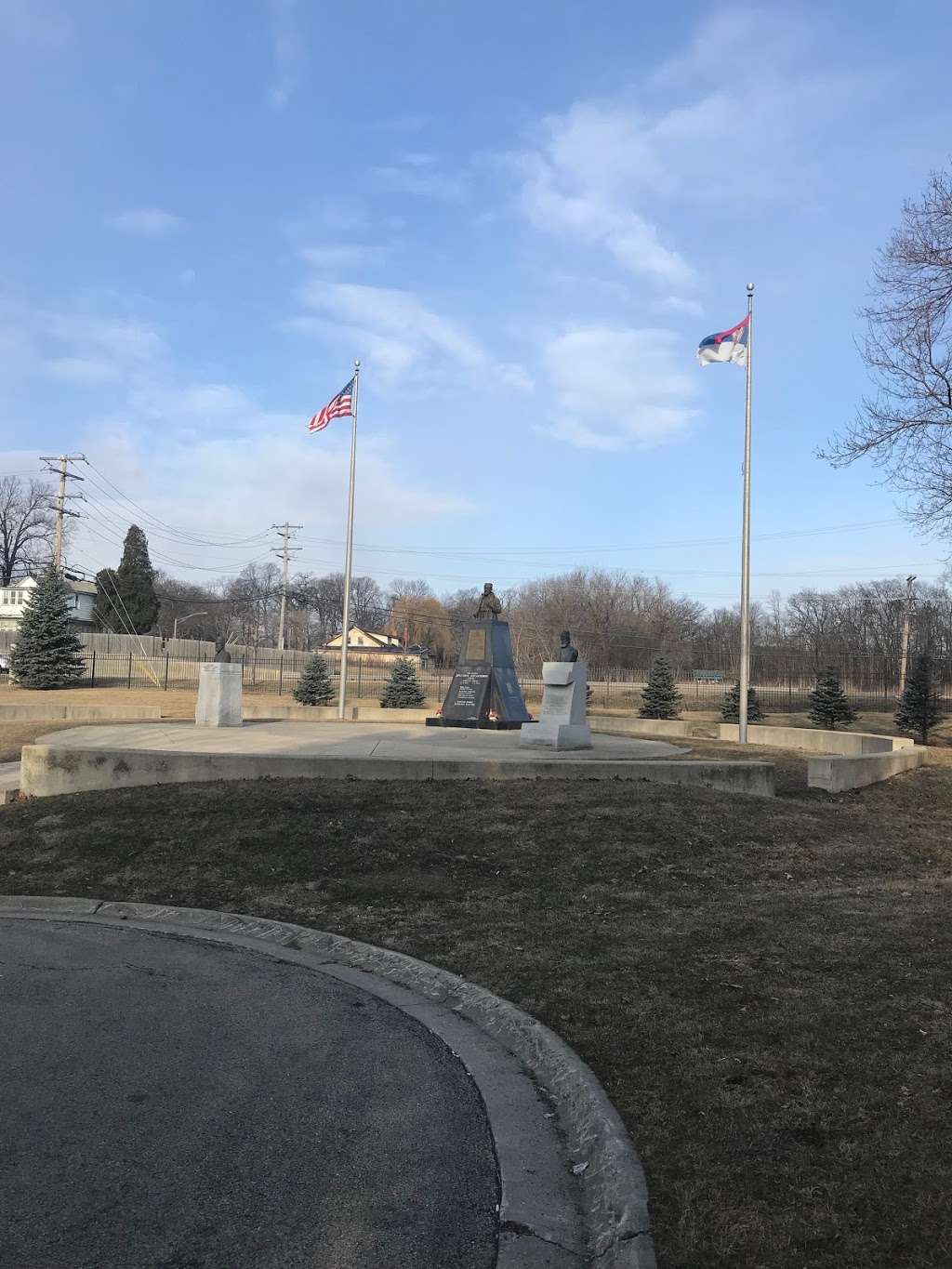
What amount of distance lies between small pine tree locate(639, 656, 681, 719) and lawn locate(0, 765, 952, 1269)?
2117cm

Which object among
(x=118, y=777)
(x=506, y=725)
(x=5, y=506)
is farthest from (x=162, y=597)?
(x=118, y=777)

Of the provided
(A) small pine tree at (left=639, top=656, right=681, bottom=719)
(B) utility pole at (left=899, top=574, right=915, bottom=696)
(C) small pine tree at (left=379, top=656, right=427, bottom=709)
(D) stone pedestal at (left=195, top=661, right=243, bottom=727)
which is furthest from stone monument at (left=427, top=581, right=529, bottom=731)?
(B) utility pole at (left=899, top=574, right=915, bottom=696)

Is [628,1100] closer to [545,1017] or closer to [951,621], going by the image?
[545,1017]

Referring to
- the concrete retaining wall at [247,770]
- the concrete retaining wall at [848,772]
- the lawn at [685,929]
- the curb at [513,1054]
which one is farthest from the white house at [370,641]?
the curb at [513,1054]

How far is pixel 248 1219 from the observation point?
304 cm

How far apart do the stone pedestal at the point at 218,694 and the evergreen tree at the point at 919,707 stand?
68.8 ft

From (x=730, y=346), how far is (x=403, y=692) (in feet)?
72.1

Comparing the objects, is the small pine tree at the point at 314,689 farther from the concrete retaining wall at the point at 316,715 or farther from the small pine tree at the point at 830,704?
the small pine tree at the point at 830,704

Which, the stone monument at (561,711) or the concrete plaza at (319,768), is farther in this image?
the stone monument at (561,711)

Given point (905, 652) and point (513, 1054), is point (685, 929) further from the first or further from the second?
point (905, 652)

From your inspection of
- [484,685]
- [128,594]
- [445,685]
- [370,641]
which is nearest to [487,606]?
[484,685]

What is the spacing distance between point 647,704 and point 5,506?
226ft

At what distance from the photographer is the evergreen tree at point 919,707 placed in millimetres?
29516

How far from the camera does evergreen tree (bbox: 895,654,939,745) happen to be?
29.5 meters
